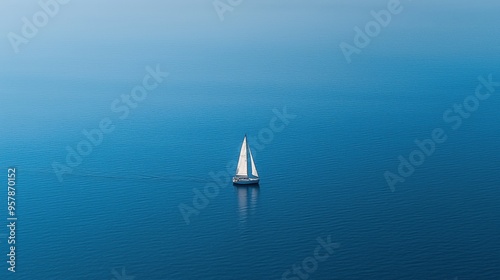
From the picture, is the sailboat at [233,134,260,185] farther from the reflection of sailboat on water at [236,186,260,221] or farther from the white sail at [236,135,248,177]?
the reflection of sailboat on water at [236,186,260,221]

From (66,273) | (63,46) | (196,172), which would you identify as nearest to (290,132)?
(196,172)

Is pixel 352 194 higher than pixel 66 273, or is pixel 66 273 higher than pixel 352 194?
pixel 352 194

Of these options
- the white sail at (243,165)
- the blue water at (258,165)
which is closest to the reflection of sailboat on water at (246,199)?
the blue water at (258,165)

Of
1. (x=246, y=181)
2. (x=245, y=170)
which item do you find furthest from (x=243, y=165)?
(x=246, y=181)

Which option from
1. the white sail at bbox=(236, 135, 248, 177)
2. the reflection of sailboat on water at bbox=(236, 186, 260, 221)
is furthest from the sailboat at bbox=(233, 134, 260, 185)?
the reflection of sailboat on water at bbox=(236, 186, 260, 221)

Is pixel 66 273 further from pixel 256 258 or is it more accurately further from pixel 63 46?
pixel 63 46

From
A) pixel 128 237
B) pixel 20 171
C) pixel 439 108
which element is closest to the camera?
pixel 128 237

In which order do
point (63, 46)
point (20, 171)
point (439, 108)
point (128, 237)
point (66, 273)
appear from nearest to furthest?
point (66, 273), point (128, 237), point (20, 171), point (439, 108), point (63, 46)
